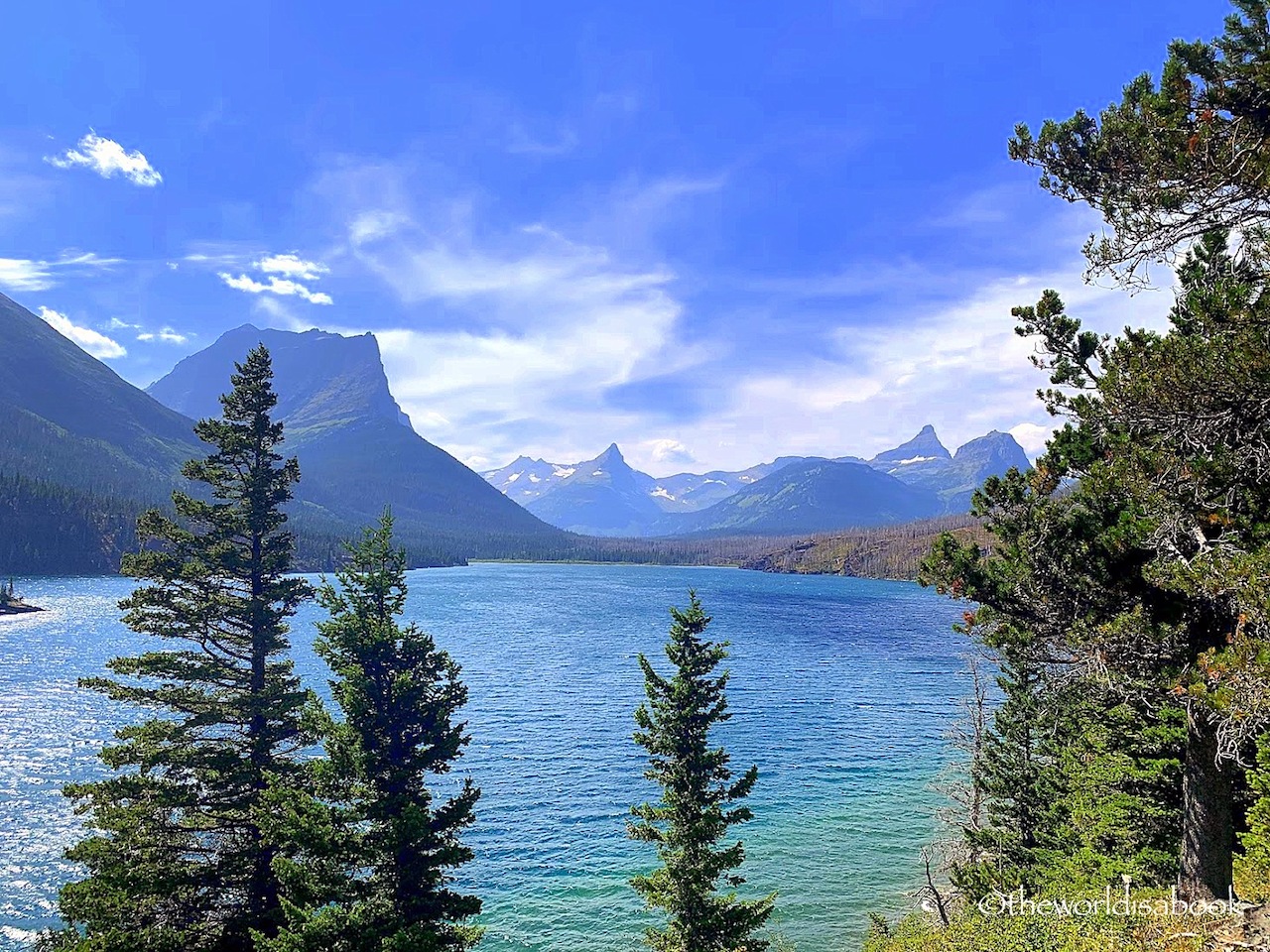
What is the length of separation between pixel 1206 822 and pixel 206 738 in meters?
28.2

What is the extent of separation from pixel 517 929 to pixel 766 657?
2966 inches

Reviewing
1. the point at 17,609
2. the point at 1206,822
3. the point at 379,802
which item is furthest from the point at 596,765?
the point at 17,609

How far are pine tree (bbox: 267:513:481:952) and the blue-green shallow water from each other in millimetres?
14638

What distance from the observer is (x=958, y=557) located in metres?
16.2

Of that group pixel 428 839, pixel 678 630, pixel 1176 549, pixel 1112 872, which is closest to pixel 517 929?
pixel 428 839

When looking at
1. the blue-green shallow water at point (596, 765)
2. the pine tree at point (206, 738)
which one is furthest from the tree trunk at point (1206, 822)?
the pine tree at point (206, 738)

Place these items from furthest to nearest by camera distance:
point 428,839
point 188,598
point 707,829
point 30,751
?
point 30,751 < point 188,598 < point 707,829 < point 428,839

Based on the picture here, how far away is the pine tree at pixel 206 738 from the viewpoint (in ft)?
63.7

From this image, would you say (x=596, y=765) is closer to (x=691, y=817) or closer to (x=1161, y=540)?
(x=691, y=817)

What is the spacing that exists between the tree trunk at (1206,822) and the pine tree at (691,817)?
11.0m

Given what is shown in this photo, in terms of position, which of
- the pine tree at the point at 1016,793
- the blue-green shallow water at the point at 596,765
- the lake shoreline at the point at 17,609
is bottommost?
the blue-green shallow water at the point at 596,765

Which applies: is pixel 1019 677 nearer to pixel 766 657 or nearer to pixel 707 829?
pixel 707 829

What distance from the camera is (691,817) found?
71.8 feet

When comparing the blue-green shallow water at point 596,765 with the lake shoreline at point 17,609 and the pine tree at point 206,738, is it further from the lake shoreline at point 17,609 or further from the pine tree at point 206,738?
the pine tree at point 206,738
